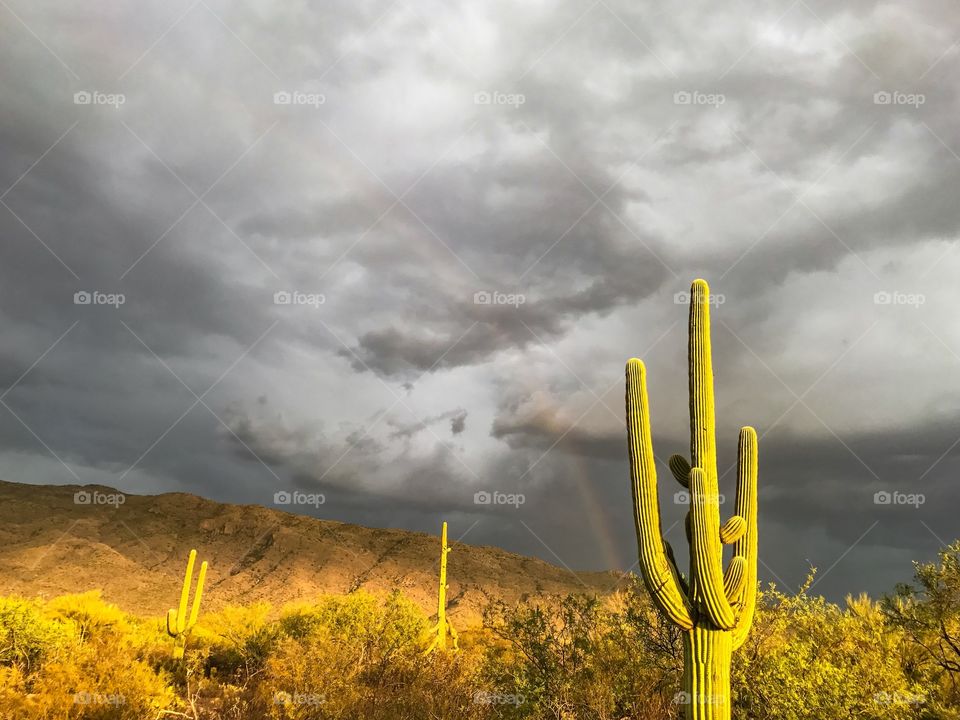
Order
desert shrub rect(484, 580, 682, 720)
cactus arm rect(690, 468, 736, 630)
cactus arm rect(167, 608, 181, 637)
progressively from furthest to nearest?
cactus arm rect(167, 608, 181, 637), desert shrub rect(484, 580, 682, 720), cactus arm rect(690, 468, 736, 630)

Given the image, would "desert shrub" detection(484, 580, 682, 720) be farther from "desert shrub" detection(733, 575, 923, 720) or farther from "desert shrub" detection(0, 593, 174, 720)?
"desert shrub" detection(0, 593, 174, 720)

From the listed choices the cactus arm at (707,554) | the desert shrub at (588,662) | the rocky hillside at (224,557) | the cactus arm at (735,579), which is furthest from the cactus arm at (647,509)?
the rocky hillside at (224,557)

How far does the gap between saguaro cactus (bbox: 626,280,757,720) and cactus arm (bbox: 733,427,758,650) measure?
0.01 meters

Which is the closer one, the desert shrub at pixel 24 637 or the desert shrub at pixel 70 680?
the desert shrub at pixel 70 680

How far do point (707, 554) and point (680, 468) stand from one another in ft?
4.75

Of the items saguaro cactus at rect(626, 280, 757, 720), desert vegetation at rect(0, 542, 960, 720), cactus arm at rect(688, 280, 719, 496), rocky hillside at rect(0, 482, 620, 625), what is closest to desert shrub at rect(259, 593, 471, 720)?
desert vegetation at rect(0, 542, 960, 720)

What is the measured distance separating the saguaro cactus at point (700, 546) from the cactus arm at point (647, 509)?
12mm

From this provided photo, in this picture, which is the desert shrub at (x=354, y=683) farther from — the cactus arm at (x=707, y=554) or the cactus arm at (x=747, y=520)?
the cactus arm at (x=707, y=554)

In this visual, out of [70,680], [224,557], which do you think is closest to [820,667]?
[70,680]

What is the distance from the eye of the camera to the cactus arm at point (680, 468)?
28.3 feet

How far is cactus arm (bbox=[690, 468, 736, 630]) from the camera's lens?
7410 mm

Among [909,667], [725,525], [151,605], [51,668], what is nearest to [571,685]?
[725,525]

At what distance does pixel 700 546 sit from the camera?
7586 mm

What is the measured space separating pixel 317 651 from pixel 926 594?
11.7 m
